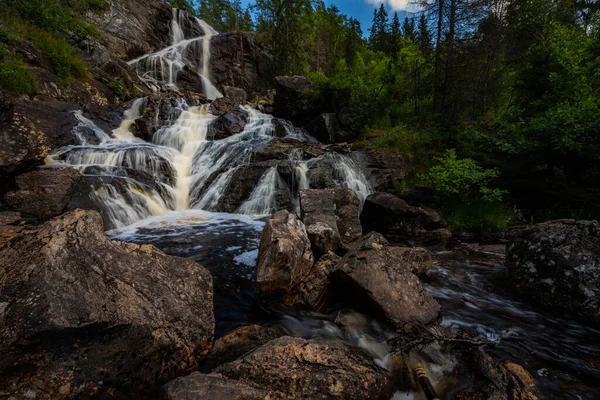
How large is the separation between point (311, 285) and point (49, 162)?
9683 mm

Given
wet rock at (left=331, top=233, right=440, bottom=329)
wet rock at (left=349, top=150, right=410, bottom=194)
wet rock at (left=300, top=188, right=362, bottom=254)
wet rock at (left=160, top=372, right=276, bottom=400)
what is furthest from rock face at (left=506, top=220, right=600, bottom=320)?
wet rock at (left=349, top=150, right=410, bottom=194)

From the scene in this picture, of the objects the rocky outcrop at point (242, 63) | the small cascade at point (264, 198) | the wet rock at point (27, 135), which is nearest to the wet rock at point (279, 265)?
the small cascade at point (264, 198)

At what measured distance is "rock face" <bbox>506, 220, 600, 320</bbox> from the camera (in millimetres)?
4008

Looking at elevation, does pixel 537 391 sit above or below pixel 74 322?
below

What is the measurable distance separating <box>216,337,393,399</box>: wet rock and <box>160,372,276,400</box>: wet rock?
18cm

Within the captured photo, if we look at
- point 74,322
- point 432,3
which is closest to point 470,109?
point 432,3

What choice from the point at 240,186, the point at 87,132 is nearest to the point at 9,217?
the point at 240,186

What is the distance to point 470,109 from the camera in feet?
46.8

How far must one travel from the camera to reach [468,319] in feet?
13.5

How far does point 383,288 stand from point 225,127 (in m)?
13.4

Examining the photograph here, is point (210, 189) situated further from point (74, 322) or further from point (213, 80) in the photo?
point (213, 80)

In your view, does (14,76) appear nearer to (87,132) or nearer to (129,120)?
(87,132)

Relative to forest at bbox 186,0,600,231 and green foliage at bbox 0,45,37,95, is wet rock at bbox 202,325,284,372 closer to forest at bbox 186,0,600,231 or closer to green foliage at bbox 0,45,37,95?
forest at bbox 186,0,600,231

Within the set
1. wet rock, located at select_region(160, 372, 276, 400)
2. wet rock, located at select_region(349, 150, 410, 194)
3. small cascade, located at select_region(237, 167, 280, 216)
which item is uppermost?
wet rock, located at select_region(349, 150, 410, 194)
